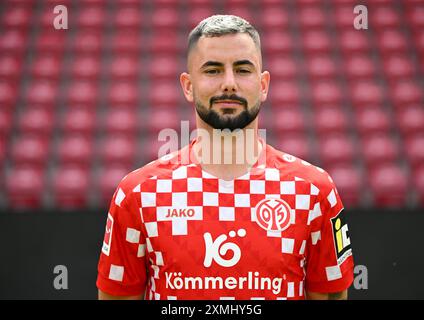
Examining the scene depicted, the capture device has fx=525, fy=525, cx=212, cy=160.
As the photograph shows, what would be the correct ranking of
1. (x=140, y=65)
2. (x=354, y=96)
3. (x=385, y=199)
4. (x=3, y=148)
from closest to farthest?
(x=385, y=199) → (x=3, y=148) → (x=354, y=96) → (x=140, y=65)

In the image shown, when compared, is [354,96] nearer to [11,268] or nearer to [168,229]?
[11,268]

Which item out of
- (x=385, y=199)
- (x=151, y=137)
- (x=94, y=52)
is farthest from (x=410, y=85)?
(x=94, y=52)

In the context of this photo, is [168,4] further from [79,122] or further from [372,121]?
[372,121]

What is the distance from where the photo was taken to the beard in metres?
1.44

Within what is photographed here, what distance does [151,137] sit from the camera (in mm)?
4676

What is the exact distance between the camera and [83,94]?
5125 millimetres

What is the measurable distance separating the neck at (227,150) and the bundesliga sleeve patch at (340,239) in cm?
30

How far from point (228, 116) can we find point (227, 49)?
19cm

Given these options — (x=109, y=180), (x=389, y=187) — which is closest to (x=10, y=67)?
(x=109, y=180)

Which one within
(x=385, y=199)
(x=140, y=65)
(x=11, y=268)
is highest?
(x=140, y=65)

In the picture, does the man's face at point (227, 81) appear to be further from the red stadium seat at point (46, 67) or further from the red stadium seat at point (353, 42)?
the red stadium seat at point (353, 42)

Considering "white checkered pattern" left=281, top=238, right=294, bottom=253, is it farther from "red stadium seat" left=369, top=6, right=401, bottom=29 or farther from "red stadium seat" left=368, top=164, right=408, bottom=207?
"red stadium seat" left=369, top=6, right=401, bottom=29

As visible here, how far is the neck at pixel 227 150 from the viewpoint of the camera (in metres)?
1.52
